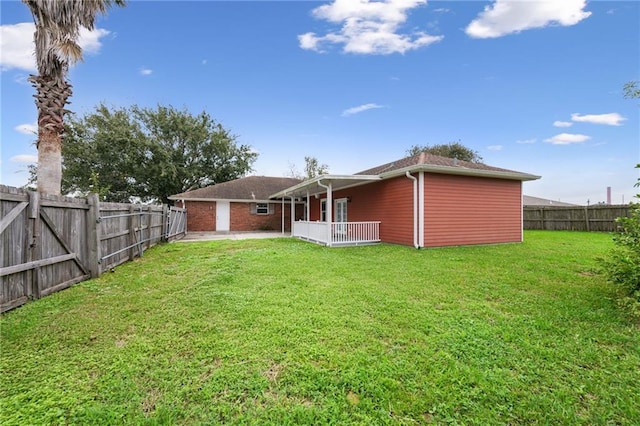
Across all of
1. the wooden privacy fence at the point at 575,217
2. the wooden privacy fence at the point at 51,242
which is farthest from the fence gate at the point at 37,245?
the wooden privacy fence at the point at 575,217

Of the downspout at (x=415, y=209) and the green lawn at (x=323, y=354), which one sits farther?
the downspout at (x=415, y=209)

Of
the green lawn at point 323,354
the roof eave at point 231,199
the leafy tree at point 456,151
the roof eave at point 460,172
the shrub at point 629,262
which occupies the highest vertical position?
the leafy tree at point 456,151

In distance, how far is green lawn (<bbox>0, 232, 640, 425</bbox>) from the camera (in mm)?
1943

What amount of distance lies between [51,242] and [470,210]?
37.5 feet

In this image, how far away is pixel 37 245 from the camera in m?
4.09

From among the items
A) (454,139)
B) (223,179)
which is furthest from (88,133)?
(454,139)

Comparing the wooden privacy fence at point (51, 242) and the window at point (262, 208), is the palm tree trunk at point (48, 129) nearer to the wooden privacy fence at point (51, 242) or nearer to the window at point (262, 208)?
the wooden privacy fence at point (51, 242)

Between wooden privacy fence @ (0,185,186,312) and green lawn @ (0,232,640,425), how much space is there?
0.35 metres

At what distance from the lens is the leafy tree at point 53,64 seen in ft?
20.8

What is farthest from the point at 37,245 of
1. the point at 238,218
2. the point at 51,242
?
the point at 238,218

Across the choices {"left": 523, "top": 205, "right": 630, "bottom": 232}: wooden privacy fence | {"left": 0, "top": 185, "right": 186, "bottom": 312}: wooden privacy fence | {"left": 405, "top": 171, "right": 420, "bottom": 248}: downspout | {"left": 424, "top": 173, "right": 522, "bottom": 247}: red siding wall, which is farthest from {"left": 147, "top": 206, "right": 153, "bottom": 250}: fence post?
{"left": 523, "top": 205, "right": 630, "bottom": 232}: wooden privacy fence

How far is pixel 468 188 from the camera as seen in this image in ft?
33.5

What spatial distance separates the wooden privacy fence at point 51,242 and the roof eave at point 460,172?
8.36 m

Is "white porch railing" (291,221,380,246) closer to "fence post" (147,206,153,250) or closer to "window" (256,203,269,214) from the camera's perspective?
"fence post" (147,206,153,250)
